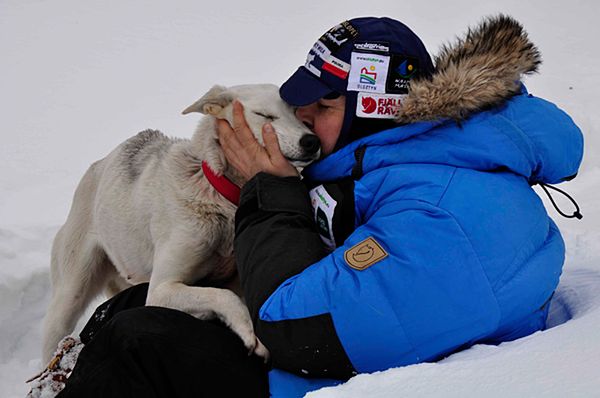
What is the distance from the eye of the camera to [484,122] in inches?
80.4

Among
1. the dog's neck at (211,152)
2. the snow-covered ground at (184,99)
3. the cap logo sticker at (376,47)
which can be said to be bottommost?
the snow-covered ground at (184,99)

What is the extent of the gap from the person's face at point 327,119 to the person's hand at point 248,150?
144mm

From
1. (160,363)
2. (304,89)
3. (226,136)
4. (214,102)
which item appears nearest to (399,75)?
(304,89)

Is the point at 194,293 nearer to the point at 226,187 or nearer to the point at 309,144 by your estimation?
the point at 226,187

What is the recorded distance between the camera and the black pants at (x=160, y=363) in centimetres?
195

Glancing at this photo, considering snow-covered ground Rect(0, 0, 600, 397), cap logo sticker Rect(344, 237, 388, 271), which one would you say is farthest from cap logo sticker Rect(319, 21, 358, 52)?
snow-covered ground Rect(0, 0, 600, 397)

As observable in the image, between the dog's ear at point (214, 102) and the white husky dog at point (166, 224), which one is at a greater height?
the dog's ear at point (214, 102)

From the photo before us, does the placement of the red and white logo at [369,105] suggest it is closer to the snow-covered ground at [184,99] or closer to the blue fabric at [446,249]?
the blue fabric at [446,249]

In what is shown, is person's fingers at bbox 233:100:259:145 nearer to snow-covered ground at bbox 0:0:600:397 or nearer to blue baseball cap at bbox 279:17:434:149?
blue baseball cap at bbox 279:17:434:149

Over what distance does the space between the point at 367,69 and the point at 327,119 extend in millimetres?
254

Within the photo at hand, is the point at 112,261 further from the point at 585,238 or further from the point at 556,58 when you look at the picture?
the point at 556,58

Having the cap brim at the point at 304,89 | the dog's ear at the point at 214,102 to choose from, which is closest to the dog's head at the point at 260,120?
the dog's ear at the point at 214,102

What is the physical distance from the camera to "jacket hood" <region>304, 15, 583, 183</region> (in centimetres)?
201

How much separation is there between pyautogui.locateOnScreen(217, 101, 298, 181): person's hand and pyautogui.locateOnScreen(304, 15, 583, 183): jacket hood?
30 centimetres
